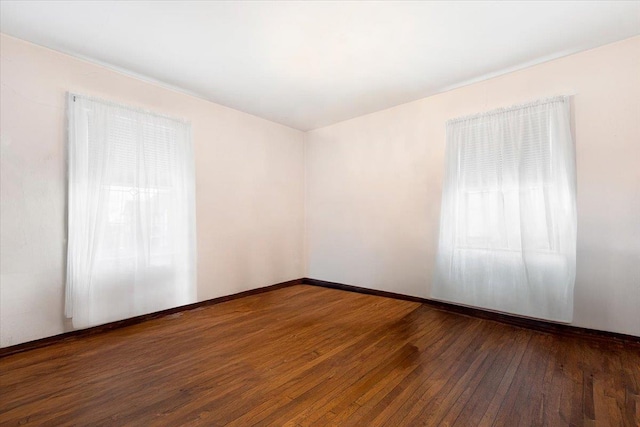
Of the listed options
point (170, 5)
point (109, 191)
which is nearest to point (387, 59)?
point (170, 5)

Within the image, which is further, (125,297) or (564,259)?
(125,297)

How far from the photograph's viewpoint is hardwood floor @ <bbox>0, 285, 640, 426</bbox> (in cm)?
164

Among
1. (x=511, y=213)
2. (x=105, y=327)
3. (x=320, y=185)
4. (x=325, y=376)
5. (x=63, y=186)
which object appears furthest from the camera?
(x=320, y=185)

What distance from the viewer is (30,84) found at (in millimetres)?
2594

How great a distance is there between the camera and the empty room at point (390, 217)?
1913 mm

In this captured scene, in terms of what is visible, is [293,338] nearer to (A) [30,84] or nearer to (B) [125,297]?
(B) [125,297]

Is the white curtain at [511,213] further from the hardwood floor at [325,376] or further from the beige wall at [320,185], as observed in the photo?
the hardwood floor at [325,376]

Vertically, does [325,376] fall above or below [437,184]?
below

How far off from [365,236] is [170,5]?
352cm

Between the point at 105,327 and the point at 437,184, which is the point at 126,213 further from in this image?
the point at 437,184

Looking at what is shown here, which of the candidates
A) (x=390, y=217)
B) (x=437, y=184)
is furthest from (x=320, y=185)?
(x=437, y=184)

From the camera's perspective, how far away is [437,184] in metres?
3.71

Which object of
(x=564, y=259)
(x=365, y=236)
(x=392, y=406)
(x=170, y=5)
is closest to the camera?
(x=392, y=406)

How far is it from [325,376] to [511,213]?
253 cm
